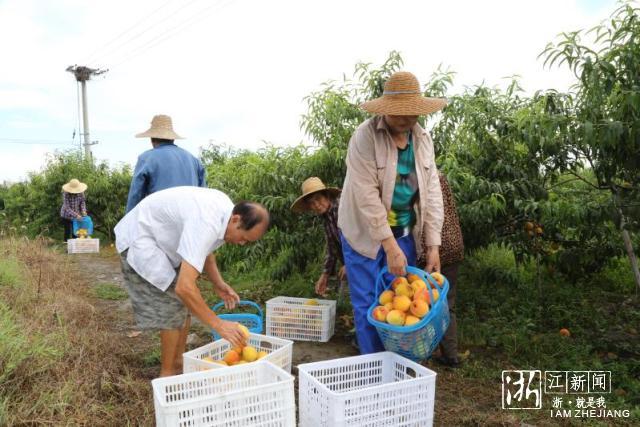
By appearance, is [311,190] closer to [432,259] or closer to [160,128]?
[432,259]

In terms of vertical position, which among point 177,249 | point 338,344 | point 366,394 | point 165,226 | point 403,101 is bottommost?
point 338,344

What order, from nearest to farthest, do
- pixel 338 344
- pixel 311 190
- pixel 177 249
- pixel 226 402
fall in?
pixel 226 402 < pixel 177 249 < pixel 311 190 < pixel 338 344

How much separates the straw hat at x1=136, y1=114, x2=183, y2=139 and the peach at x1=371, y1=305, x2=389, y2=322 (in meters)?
2.32

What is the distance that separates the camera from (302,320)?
168 inches

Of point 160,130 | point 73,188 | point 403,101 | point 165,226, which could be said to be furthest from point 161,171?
point 73,188

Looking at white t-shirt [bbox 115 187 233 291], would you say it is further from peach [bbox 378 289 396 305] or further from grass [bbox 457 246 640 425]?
grass [bbox 457 246 640 425]

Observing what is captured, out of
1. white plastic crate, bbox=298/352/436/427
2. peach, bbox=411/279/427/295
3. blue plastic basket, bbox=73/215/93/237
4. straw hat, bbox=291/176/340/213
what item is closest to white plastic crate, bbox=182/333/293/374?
white plastic crate, bbox=298/352/436/427

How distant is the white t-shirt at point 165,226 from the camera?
2.67 meters

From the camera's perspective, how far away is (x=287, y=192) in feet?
15.7

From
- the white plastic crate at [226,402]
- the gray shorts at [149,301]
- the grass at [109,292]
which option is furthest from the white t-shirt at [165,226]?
the grass at [109,292]

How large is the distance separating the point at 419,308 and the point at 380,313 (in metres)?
0.22

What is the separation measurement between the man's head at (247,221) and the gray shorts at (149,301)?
0.61 meters

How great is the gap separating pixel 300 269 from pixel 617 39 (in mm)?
3119

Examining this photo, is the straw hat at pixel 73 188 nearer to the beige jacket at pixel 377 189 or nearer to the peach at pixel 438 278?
the beige jacket at pixel 377 189
